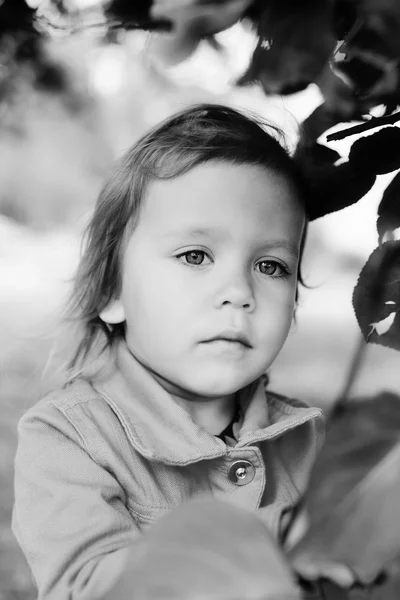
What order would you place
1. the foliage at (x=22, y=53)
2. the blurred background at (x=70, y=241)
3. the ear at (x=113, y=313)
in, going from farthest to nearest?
the blurred background at (x=70, y=241)
the ear at (x=113, y=313)
the foliage at (x=22, y=53)

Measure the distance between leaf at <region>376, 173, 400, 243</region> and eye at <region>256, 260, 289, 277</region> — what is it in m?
0.32

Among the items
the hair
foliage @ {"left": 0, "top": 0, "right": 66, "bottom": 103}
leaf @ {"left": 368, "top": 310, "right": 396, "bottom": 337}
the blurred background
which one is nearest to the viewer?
foliage @ {"left": 0, "top": 0, "right": 66, "bottom": 103}

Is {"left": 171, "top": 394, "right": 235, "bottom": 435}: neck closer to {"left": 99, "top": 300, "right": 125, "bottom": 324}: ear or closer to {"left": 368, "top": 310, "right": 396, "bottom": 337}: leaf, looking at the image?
{"left": 99, "top": 300, "right": 125, "bottom": 324}: ear

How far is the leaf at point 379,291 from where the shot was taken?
69 cm

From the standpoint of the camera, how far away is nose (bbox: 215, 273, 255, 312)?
94cm

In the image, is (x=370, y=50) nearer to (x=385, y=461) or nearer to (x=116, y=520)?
(x=385, y=461)

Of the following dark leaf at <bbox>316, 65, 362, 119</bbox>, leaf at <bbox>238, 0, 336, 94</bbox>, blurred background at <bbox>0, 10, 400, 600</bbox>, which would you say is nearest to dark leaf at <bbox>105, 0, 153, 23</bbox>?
leaf at <bbox>238, 0, 336, 94</bbox>

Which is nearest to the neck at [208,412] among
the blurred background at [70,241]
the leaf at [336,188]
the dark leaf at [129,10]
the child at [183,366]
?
the child at [183,366]

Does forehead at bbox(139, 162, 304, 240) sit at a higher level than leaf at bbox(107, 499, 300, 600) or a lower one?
higher

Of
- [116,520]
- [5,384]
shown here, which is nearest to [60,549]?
[116,520]

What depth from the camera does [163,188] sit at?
3.40ft

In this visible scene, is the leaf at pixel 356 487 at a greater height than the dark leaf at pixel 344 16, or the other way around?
the dark leaf at pixel 344 16

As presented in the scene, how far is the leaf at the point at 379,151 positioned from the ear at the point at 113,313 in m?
0.52

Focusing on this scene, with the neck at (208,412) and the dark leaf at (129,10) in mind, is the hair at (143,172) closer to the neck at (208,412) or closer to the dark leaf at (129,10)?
the neck at (208,412)
